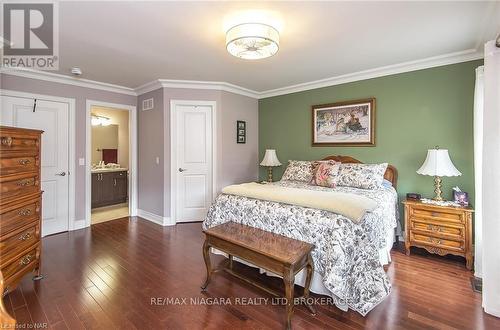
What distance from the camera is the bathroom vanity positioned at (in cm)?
512

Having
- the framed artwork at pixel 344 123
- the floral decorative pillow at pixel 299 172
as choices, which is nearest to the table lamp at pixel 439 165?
the framed artwork at pixel 344 123

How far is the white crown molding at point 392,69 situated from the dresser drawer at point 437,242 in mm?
2132

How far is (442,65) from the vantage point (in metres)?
3.06

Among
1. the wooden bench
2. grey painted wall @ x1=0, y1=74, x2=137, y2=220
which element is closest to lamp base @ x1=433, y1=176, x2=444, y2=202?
the wooden bench

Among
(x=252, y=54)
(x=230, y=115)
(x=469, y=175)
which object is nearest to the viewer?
(x=252, y=54)

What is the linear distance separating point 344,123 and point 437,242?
6.61 ft

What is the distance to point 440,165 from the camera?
278cm

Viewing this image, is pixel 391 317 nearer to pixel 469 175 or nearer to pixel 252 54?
pixel 469 175

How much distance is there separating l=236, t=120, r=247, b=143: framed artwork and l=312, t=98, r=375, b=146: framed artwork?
4.36 ft

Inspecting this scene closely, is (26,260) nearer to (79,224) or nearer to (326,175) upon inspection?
(79,224)

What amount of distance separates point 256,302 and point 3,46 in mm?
3699

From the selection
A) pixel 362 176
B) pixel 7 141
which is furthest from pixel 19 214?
pixel 362 176

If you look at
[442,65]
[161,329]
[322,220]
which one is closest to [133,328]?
[161,329]

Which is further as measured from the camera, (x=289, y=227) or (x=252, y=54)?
(x=252, y=54)
